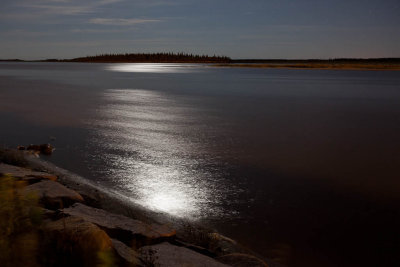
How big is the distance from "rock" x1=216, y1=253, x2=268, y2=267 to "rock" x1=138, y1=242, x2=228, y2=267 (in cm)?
27

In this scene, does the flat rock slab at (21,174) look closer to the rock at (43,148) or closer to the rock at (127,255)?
the rock at (127,255)

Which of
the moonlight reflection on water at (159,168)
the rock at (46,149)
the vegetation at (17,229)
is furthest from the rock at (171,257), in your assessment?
the rock at (46,149)

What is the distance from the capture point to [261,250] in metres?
5.34

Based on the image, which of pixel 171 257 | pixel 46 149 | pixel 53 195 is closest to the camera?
pixel 171 257

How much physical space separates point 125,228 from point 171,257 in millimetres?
805

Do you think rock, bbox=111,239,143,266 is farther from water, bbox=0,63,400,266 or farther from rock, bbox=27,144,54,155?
rock, bbox=27,144,54,155

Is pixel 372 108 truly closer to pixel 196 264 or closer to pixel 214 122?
pixel 214 122

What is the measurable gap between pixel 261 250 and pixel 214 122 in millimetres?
11593

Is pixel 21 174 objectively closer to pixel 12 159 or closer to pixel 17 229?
pixel 12 159

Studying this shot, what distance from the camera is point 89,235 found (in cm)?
358

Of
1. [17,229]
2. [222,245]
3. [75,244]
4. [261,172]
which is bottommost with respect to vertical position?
[222,245]

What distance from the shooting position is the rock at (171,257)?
3904 mm

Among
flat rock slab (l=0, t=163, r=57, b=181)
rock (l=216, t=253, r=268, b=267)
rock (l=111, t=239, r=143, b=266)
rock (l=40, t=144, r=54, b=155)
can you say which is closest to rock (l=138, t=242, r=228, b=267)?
rock (l=111, t=239, r=143, b=266)

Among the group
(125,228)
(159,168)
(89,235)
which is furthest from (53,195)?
(159,168)
